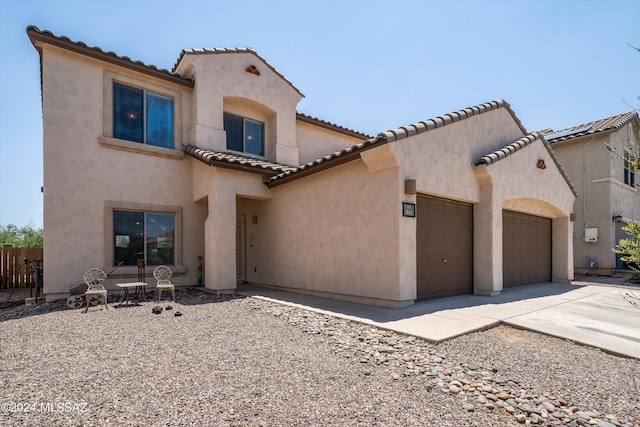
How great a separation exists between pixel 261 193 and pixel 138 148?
13.5 feet

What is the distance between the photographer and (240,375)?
13.1ft

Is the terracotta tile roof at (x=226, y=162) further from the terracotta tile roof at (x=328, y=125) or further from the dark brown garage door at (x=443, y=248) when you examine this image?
the dark brown garage door at (x=443, y=248)

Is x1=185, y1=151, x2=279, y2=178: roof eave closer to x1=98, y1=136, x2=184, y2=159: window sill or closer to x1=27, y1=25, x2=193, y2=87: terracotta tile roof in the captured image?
x1=98, y1=136, x2=184, y2=159: window sill

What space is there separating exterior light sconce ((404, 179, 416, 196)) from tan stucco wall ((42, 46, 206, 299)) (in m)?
7.82

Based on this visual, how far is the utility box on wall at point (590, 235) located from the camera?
648 inches

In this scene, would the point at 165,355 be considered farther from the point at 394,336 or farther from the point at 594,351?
the point at 594,351

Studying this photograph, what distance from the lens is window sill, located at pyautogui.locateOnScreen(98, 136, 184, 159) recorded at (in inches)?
391

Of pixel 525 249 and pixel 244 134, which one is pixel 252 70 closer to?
pixel 244 134

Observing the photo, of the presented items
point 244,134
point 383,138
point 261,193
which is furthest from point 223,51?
point 383,138

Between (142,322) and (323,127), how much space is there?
1185 cm

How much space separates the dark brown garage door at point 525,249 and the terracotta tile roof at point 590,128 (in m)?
7.30

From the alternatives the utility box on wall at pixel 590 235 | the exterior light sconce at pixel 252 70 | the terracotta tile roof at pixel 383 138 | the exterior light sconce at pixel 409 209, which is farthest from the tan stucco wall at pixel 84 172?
the utility box on wall at pixel 590 235

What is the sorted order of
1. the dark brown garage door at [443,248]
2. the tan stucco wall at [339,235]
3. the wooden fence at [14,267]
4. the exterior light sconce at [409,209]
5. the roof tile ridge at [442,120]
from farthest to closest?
the wooden fence at [14,267] → the dark brown garage door at [443,248] → the tan stucco wall at [339,235] → the exterior light sconce at [409,209] → the roof tile ridge at [442,120]

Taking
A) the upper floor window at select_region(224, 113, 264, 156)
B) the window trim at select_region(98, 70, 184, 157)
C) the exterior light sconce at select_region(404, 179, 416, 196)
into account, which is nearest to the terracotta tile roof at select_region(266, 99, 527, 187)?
the exterior light sconce at select_region(404, 179, 416, 196)
